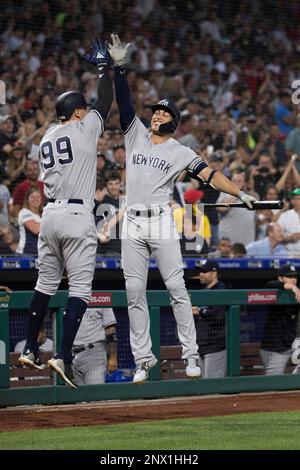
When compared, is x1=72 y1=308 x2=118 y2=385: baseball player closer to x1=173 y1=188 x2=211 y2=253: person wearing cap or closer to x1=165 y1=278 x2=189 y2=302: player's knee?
x1=165 y1=278 x2=189 y2=302: player's knee

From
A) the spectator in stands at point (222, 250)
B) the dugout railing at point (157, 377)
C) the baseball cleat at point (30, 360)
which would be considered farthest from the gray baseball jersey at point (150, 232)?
the spectator in stands at point (222, 250)

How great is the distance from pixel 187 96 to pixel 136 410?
8.44 metres

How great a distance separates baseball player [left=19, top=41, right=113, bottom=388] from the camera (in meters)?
6.81

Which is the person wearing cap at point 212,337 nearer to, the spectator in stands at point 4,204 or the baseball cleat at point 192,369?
the baseball cleat at point 192,369

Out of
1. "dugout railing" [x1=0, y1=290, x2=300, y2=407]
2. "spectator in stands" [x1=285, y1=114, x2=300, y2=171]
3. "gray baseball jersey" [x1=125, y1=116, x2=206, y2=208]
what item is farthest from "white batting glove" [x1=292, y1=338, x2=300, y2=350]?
"spectator in stands" [x1=285, y1=114, x2=300, y2=171]

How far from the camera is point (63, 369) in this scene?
6777mm

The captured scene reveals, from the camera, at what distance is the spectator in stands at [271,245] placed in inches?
449

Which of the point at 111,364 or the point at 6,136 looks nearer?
the point at 111,364

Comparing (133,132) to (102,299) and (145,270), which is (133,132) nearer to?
(145,270)

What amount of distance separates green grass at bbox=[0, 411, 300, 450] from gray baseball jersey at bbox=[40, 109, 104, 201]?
5.08ft

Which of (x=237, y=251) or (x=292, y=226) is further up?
(x=292, y=226)

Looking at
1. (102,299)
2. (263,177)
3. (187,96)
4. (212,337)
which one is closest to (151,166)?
(102,299)

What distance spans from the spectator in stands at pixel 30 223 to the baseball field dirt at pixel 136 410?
2.25 m

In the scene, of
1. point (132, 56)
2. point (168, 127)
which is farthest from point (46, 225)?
point (132, 56)
